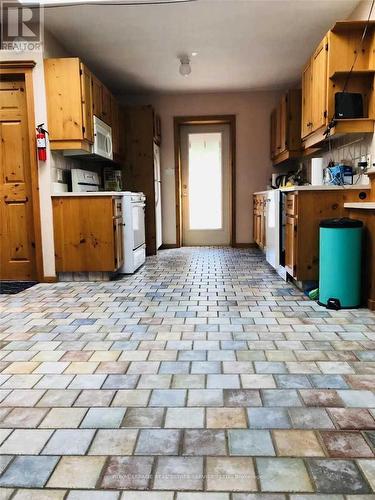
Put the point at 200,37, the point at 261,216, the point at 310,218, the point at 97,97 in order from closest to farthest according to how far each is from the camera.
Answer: the point at 310,218 < the point at 200,37 < the point at 97,97 < the point at 261,216

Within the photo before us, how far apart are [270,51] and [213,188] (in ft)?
8.20

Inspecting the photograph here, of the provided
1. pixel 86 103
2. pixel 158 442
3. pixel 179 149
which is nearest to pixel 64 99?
pixel 86 103

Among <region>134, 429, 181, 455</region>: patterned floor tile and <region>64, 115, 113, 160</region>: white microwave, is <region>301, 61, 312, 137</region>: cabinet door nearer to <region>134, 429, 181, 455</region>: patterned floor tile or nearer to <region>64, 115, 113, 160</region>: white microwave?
<region>64, 115, 113, 160</region>: white microwave

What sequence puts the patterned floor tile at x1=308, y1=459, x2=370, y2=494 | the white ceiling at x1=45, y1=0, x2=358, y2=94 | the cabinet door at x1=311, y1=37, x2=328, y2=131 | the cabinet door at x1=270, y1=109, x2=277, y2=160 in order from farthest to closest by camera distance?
the cabinet door at x1=270, y1=109, x2=277, y2=160, the white ceiling at x1=45, y1=0, x2=358, y2=94, the cabinet door at x1=311, y1=37, x2=328, y2=131, the patterned floor tile at x1=308, y1=459, x2=370, y2=494

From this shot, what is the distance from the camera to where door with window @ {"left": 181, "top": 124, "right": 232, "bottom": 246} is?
21.5ft

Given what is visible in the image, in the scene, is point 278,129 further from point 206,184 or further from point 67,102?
point 67,102

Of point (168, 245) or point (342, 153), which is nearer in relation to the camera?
point (342, 153)

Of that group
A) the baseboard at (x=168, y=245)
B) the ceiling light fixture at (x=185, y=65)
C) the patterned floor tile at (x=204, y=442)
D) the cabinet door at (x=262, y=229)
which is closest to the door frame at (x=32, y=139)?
the ceiling light fixture at (x=185, y=65)

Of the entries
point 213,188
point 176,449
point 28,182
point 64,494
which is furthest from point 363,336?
point 213,188

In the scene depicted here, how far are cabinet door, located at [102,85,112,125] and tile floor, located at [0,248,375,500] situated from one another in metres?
2.53

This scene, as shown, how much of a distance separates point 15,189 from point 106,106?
Answer: 5.00 feet

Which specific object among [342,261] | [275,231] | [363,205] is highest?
[363,205]

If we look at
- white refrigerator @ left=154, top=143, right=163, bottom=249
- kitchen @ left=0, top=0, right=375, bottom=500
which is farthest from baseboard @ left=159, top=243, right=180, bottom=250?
white refrigerator @ left=154, top=143, right=163, bottom=249

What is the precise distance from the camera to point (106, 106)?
184 inches
